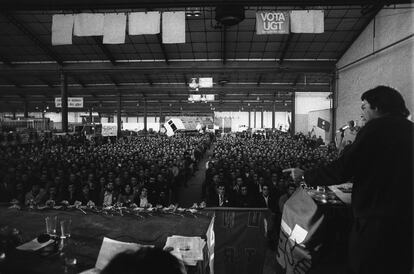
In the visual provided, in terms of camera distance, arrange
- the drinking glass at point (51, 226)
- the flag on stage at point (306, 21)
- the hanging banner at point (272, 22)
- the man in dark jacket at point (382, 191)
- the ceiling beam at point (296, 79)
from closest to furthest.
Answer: the man in dark jacket at point (382, 191) → the drinking glass at point (51, 226) → the hanging banner at point (272, 22) → the flag on stage at point (306, 21) → the ceiling beam at point (296, 79)

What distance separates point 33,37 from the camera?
1554cm

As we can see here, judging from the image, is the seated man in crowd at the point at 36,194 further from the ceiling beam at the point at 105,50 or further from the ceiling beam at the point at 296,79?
the ceiling beam at the point at 296,79

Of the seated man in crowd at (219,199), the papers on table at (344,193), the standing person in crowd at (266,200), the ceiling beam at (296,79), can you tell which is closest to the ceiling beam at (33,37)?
the seated man in crowd at (219,199)

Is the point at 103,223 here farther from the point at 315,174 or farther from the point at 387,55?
the point at 387,55

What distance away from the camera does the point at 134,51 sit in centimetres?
1722

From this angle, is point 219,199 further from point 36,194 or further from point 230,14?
point 36,194

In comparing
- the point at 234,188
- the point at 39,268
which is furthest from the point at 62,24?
the point at 39,268

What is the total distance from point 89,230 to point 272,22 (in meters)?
8.87

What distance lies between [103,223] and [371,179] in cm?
261

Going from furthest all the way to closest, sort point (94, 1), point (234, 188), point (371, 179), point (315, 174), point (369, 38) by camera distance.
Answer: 1. point (369, 38)
2. point (234, 188)
3. point (94, 1)
4. point (315, 174)
5. point (371, 179)

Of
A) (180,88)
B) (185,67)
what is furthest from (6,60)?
(180,88)

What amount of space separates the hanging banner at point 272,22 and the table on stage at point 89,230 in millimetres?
7866

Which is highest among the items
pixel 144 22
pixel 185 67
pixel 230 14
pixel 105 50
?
pixel 105 50

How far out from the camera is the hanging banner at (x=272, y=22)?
9.14m
